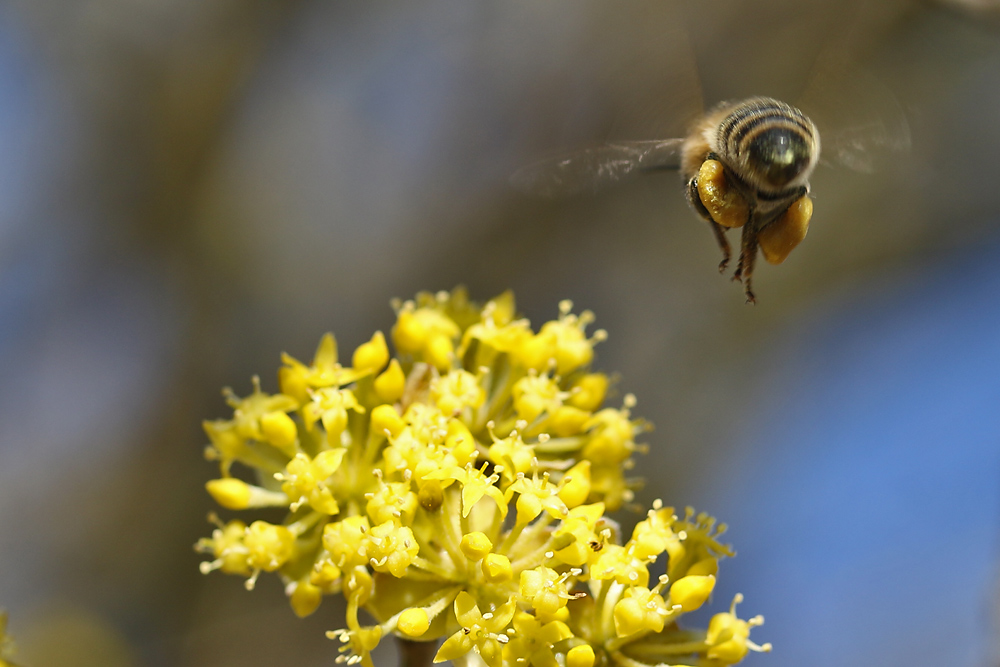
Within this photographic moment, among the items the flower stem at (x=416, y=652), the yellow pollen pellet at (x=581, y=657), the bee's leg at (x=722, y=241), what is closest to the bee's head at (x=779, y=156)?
the bee's leg at (x=722, y=241)

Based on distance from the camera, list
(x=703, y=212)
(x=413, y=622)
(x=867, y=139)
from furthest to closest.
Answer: (x=867, y=139) < (x=703, y=212) < (x=413, y=622)

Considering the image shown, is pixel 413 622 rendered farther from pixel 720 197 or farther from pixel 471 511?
pixel 720 197

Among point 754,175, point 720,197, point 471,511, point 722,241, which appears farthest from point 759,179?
point 471,511

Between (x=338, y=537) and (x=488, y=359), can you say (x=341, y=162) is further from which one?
(x=338, y=537)

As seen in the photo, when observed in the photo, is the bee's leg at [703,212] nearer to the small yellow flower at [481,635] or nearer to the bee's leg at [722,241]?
the bee's leg at [722,241]

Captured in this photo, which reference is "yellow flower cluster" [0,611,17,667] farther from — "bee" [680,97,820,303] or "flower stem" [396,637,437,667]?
"bee" [680,97,820,303]
